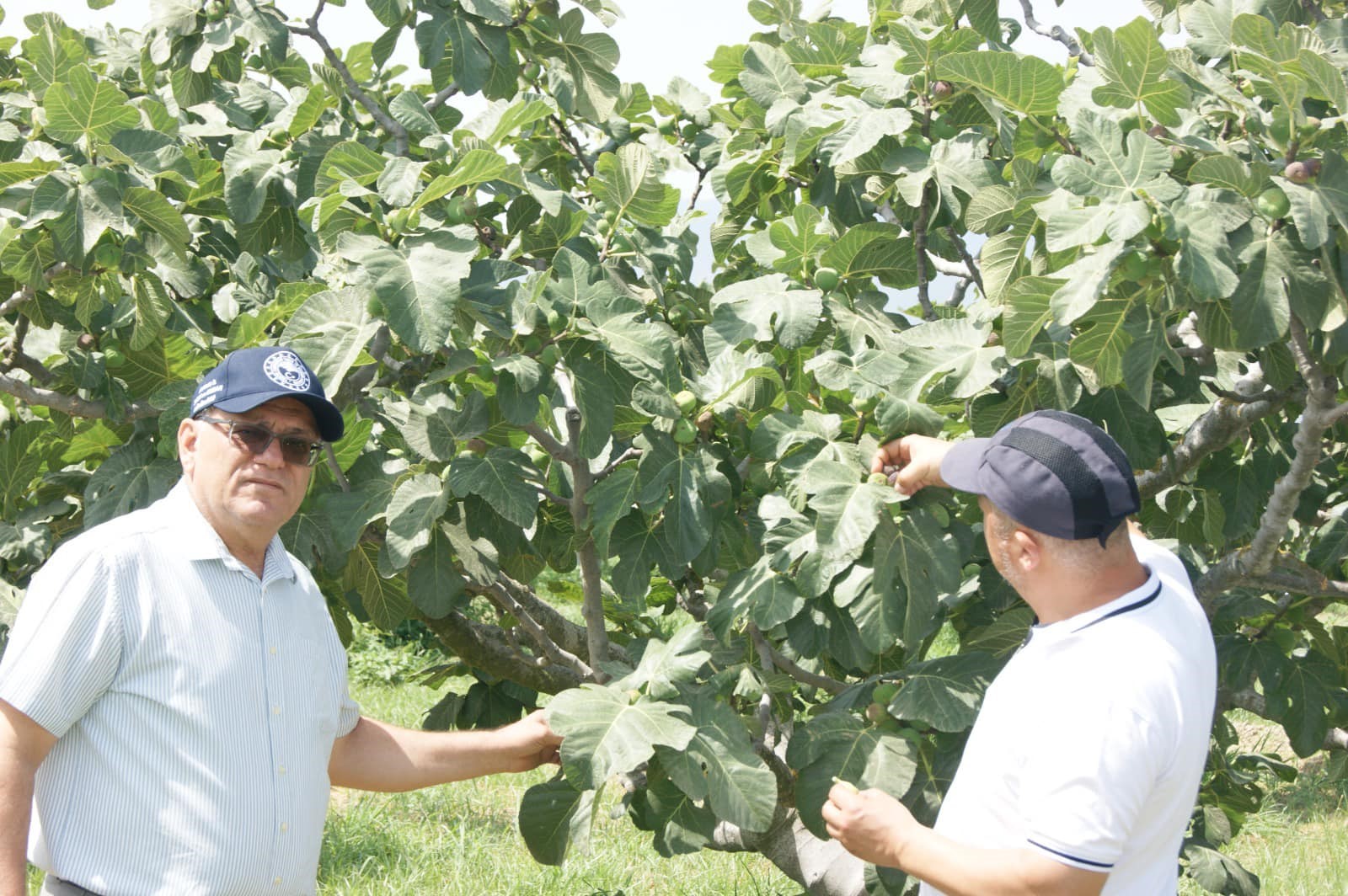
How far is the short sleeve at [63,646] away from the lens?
182 cm

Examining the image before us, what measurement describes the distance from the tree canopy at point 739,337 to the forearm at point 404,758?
0.47 feet

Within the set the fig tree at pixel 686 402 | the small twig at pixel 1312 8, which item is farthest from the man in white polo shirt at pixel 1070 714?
the small twig at pixel 1312 8

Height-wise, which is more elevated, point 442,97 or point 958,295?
point 442,97

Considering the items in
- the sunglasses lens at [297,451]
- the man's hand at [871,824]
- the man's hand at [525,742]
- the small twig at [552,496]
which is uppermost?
the sunglasses lens at [297,451]

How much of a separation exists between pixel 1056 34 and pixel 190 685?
2.47 m

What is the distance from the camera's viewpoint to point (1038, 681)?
170 cm

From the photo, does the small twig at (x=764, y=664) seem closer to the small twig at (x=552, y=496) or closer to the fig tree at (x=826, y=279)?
the small twig at (x=552, y=496)

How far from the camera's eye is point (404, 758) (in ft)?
7.79

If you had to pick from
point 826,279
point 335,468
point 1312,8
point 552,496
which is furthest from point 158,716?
point 1312,8

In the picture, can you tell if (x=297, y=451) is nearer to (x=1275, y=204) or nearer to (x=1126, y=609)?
(x=1126, y=609)

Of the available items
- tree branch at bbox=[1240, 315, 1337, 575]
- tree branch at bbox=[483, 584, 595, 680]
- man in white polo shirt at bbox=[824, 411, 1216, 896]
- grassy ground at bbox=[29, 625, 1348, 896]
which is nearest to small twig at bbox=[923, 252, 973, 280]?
tree branch at bbox=[1240, 315, 1337, 575]

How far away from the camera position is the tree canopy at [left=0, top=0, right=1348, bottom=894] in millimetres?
2092

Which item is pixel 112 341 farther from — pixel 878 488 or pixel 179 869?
pixel 878 488

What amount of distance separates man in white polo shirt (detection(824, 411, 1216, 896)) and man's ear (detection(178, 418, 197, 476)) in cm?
109
